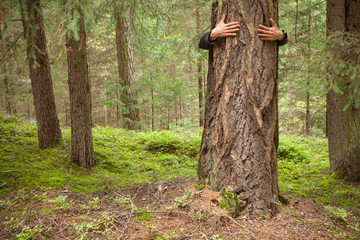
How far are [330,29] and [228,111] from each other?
410 centimetres

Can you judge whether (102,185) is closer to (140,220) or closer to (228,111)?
(140,220)

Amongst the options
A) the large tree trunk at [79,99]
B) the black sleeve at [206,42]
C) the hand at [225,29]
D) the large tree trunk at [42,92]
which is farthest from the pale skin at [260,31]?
the large tree trunk at [42,92]

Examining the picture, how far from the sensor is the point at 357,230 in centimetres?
253

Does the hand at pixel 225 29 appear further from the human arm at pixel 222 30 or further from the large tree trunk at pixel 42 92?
the large tree trunk at pixel 42 92

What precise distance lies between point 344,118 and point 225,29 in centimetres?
398

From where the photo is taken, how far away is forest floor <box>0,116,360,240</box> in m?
2.36

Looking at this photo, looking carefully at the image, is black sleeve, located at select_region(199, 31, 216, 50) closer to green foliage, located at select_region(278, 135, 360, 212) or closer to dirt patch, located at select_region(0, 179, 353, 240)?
dirt patch, located at select_region(0, 179, 353, 240)

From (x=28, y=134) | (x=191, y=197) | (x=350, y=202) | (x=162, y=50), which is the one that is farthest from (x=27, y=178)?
(x=162, y=50)

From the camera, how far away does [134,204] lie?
299 cm

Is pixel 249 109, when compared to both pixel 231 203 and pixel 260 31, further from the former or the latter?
pixel 231 203

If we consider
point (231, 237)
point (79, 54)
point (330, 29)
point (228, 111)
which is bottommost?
point (231, 237)

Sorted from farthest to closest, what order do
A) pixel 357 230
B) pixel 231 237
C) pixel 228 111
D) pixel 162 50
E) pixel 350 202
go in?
pixel 162 50
pixel 350 202
pixel 228 111
pixel 357 230
pixel 231 237

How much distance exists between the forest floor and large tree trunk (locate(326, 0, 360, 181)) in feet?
1.23

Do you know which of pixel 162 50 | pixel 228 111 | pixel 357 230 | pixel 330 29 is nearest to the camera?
pixel 357 230
